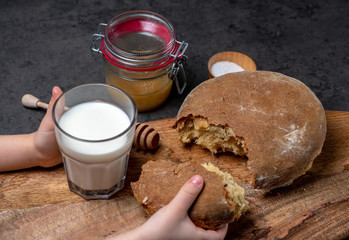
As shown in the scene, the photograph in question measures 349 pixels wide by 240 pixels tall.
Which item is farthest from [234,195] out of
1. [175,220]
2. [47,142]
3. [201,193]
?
[47,142]

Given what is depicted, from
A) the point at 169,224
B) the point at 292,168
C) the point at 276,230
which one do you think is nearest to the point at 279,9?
the point at 292,168

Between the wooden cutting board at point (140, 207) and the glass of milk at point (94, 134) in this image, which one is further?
the wooden cutting board at point (140, 207)

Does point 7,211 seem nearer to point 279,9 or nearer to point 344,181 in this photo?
point 344,181

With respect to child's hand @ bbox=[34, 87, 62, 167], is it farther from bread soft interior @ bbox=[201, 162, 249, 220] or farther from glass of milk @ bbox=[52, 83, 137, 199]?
bread soft interior @ bbox=[201, 162, 249, 220]

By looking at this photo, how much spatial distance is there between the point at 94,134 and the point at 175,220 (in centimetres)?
43

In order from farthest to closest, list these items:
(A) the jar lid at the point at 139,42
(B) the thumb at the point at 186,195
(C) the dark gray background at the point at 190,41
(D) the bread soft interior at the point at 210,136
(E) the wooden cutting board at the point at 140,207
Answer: (C) the dark gray background at the point at 190,41 < (A) the jar lid at the point at 139,42 < (D) the bread soft interior at the point at 210,136 < (E) the wooden cutting board at the point at 140,207 < (B) the thumb at the point at 186,195

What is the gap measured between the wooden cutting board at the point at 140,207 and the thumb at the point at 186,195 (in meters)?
0.26

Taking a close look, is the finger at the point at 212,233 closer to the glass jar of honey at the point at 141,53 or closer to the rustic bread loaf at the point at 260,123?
the rustic bread loaf at the point at 260,123

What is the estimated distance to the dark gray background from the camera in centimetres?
263

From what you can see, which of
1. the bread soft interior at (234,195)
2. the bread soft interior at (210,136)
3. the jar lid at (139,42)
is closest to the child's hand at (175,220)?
the bread soft interior at (234,195)

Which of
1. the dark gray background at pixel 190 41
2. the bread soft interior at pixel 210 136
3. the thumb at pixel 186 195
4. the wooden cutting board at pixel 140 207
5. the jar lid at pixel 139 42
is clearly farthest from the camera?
the dark gray background at pixel 190 41

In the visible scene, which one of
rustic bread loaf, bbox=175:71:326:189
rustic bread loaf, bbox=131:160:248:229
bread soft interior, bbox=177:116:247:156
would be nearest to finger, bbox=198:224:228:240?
rustic bread loaf, bbox=131:160:248:229

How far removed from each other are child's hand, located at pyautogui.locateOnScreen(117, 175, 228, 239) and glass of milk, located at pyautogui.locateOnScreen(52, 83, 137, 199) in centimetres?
27

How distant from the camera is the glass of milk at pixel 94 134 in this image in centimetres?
159
